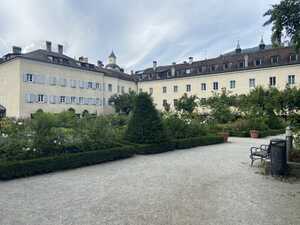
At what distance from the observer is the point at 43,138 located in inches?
384

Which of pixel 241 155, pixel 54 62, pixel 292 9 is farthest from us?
pixel 54 62

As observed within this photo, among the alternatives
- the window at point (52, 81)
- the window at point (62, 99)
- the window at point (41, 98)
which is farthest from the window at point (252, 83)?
the window at point (41, 98)

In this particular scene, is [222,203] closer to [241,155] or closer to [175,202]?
[175,202]

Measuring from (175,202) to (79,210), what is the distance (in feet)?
7.02

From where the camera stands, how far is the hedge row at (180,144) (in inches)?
521

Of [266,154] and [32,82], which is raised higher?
[32,82]

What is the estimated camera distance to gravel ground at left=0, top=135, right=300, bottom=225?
16.3ft

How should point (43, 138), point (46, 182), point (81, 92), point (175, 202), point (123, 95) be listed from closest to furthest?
point (175, 202) → point (46, 182) → point (43, 138) → point (81, 92) → point (123, 95)

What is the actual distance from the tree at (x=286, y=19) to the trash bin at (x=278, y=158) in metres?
3.12

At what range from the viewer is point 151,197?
20.4 ft

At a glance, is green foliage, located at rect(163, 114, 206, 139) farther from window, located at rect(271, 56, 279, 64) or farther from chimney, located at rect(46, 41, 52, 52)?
chimney, located at rect(46, 41, 52, 52)

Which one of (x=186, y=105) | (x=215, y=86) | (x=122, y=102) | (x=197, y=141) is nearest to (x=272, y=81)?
(x=215, y=86)

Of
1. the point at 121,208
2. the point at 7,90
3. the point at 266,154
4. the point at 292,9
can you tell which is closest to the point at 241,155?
the point at 266,154

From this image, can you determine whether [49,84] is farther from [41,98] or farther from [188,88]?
[188,88]
